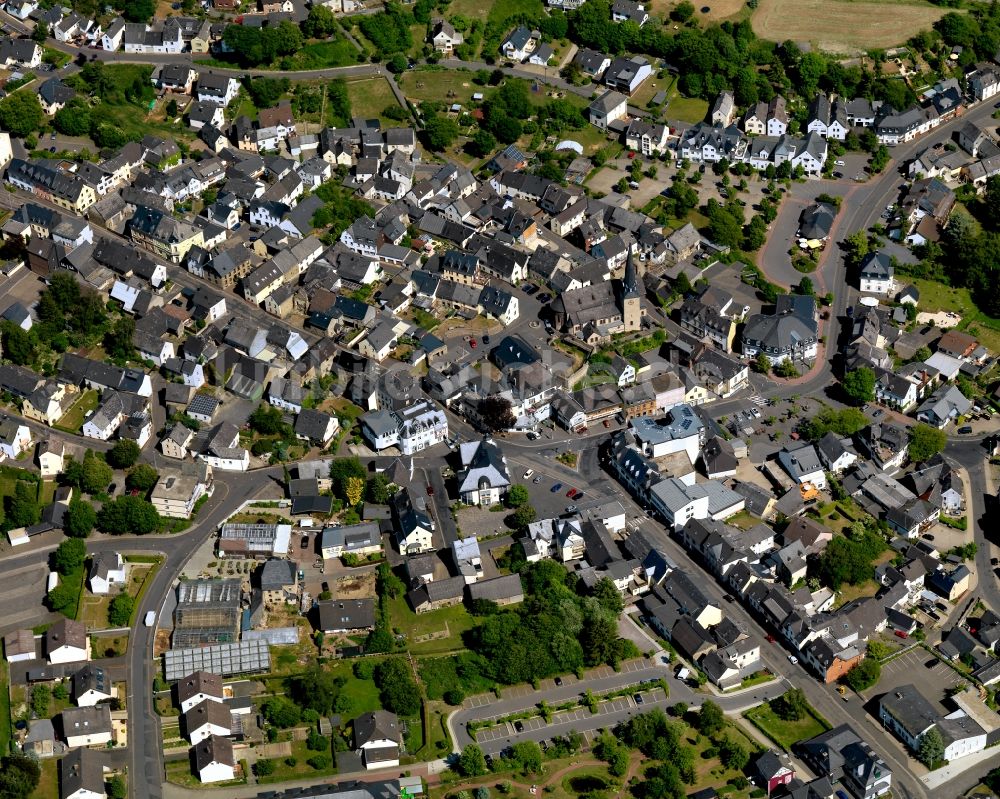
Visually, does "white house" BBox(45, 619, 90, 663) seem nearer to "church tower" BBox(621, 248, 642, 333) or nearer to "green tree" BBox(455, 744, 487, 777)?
"green tree" BBox(455, 744, 487, 777)

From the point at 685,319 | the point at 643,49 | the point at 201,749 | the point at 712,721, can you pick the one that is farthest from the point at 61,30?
the point at 712,721

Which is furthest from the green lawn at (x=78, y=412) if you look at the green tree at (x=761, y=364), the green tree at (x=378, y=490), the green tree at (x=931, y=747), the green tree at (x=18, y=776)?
the green tree at (x=931, y=747)

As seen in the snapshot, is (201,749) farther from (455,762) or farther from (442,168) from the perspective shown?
(442,168)

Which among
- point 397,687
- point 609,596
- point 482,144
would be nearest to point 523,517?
point 609,596

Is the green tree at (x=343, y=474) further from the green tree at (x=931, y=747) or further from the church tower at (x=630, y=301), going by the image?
the green tree at (x=931, y=747)

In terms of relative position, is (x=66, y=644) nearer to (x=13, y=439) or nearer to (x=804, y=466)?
(x=13, y=439)
